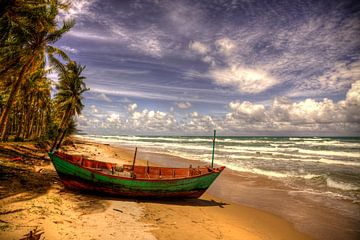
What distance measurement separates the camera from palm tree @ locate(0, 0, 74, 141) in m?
10.4

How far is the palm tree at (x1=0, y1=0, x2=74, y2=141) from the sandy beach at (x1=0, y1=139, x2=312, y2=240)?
5.72 meters

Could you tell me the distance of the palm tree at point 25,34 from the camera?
10398 mm

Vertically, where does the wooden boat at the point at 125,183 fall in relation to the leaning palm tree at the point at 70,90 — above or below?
below

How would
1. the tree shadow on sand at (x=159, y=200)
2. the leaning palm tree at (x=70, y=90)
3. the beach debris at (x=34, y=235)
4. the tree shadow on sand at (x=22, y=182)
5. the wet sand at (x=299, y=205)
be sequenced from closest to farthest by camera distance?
the beach debris at (x=34, y=235) < the tree shadow on sand at (x=22, y=182) < the wet sand at (x=299, y=205) < the tree shadow on sand at (x=159, y=200) < the leaning palm tree at (x=70, y=90)

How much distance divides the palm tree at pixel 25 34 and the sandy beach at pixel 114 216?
5716 millimetres

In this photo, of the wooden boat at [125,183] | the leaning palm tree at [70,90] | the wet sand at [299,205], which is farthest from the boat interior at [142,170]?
the leaning palm tree at [70,90]

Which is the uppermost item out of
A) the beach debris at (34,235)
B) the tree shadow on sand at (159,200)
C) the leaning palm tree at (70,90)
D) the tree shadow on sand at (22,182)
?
the leaning palm tree at (70,90)

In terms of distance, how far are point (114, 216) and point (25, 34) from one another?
1068cm

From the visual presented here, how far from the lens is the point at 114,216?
783 cm

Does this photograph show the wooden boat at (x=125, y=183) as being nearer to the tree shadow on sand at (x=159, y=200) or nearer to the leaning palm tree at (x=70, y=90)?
the tree shadow on sand at (x=159, y=200)

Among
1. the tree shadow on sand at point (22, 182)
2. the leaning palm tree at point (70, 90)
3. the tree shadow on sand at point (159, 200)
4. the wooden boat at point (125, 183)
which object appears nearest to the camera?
the tree shadow on sand at point (22, 182)

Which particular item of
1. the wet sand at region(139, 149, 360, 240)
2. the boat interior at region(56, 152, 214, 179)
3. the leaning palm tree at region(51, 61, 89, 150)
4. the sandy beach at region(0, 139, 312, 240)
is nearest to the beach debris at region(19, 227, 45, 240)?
the sandy beach at region(0, 139, 312, 240)

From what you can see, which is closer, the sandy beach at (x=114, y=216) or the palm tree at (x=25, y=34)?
the sandy beach at (x=114, y=216)

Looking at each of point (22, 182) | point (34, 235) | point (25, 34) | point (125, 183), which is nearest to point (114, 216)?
point (125, 183)
